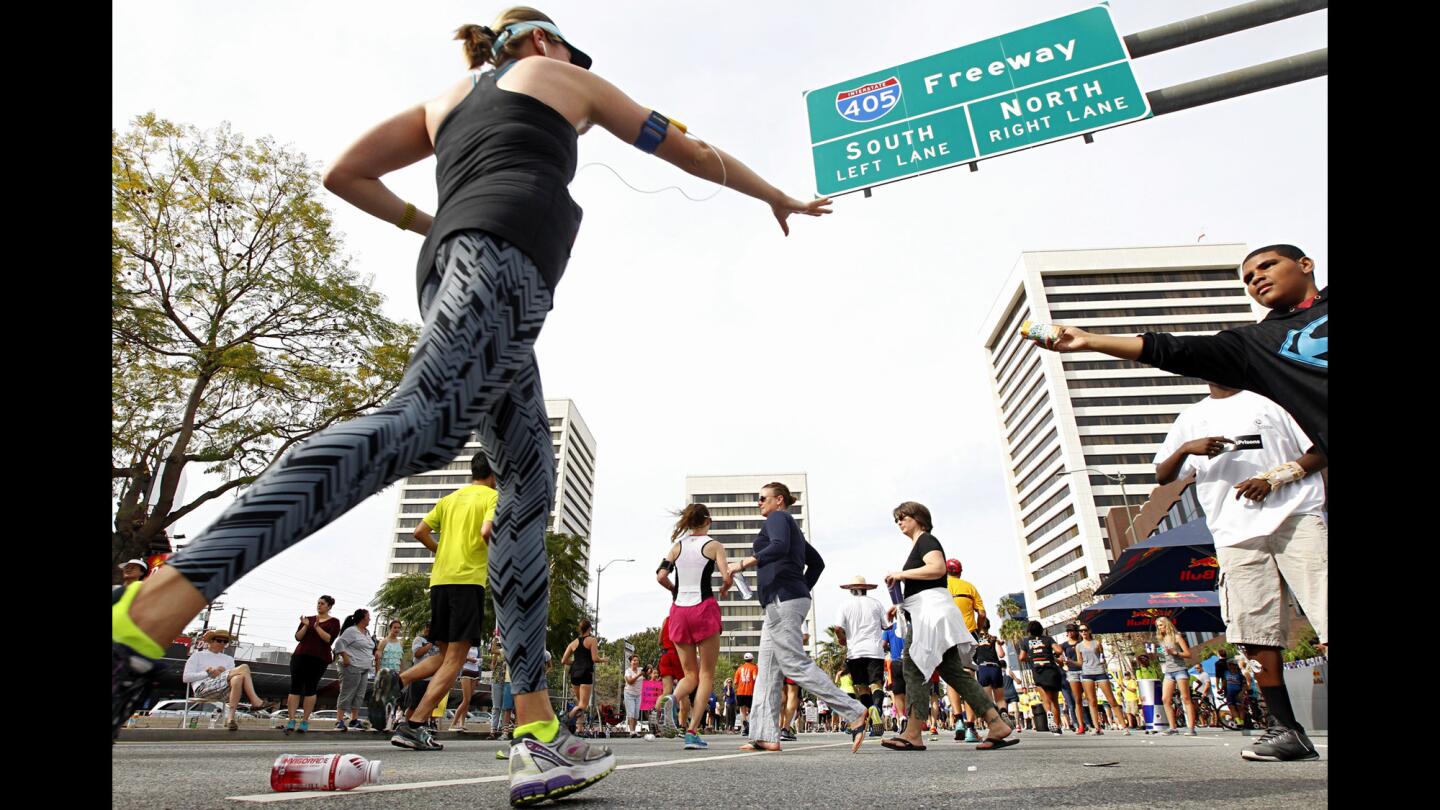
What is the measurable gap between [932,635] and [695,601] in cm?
210

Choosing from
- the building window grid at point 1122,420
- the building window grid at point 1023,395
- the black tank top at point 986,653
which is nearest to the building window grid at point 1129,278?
the building window grid at point 1023,395

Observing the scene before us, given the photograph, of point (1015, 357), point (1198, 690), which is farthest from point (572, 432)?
point (1198, 690)

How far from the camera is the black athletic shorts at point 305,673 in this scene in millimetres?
10180

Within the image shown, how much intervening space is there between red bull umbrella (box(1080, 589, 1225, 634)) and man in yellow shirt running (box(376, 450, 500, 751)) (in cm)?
1128

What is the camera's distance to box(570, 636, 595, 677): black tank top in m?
12.1

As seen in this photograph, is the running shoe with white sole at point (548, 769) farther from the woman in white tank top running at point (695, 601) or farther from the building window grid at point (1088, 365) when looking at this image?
the building window grid at point (1088, 365)

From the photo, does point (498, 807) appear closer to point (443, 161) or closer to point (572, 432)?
point (443, 161)

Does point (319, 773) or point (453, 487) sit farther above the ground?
point (453, 487)

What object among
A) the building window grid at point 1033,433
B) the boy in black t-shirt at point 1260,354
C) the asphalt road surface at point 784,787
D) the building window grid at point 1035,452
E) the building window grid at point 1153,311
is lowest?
the asphalt road surface at point 784,787

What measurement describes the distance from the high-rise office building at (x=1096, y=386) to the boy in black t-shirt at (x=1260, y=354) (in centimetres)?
9298

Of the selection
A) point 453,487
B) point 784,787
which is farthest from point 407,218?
point 453,487

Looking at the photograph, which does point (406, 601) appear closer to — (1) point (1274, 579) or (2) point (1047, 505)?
(1) point (1274, 579)

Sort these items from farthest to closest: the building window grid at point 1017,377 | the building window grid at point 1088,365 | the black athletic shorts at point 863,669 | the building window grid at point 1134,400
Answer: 1. the building window grid at point 1017,377
2. the building window grid at point 1088,365
3. the building window grid at point 1134,400
4. the black athletic shorts at point 863,669

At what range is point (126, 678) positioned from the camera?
3.23 ft
